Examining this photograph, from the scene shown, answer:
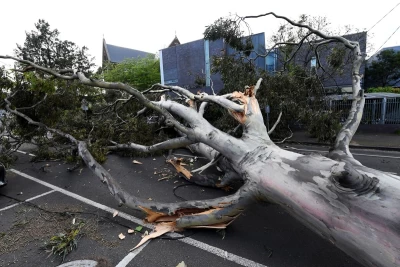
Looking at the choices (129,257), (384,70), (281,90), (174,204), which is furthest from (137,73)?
(129,257)

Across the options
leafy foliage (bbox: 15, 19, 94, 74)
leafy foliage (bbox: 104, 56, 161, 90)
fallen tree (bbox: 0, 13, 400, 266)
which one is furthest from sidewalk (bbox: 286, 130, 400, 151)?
leafy foliage (bbox: 15, 19, 94, 74)

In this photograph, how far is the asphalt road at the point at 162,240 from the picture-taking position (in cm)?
234

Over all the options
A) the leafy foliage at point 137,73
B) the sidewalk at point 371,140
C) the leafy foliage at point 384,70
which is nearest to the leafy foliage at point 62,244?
the sidewalk at point 371,140

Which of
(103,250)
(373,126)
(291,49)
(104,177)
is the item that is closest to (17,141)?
(104,177)

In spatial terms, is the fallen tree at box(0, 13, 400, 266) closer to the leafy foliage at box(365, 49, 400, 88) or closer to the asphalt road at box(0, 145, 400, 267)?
the asphalt road at box(0, 145, 400, 267)

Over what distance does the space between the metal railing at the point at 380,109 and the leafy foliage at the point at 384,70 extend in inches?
427

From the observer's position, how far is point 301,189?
192cm

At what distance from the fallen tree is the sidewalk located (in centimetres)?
537

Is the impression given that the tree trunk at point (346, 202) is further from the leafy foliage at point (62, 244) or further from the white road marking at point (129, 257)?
the leafy foliage at point (62, 244)

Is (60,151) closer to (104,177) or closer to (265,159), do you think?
(104,177)

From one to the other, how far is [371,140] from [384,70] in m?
13.8

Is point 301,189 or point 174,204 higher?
point 301,189

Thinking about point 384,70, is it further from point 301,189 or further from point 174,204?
point 174,204

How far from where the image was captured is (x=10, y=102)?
19.1 feet
